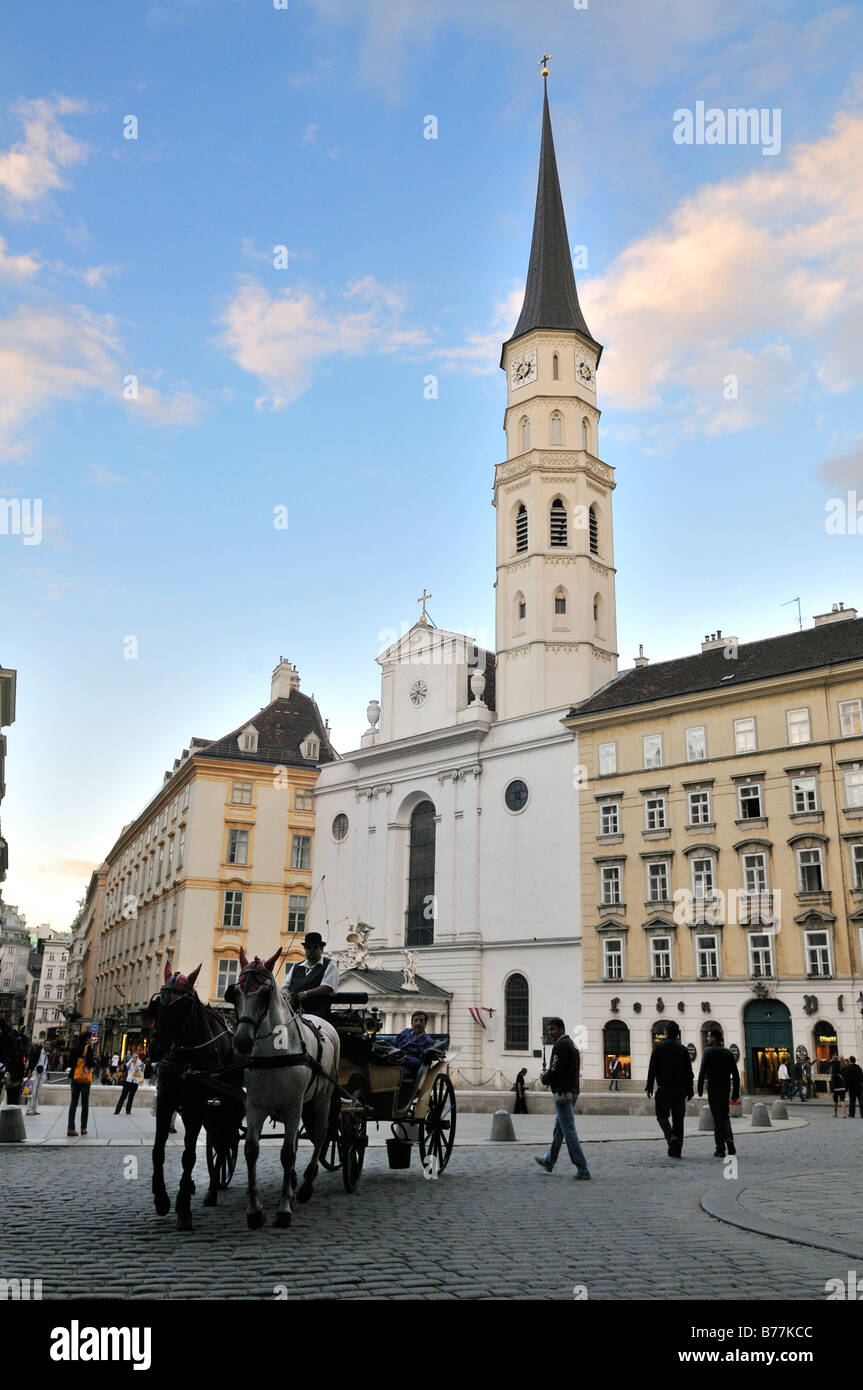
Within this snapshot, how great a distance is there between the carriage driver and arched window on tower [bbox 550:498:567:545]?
43.9 metres

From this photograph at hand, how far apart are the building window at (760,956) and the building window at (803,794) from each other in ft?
15.6

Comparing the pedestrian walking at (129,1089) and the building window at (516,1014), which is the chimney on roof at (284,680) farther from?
the pedestrian walking at (129,1089)

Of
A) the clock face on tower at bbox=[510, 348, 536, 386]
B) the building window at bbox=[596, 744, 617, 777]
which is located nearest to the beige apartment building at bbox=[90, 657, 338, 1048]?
the building window at bbox=[596, 744, 617, 777]

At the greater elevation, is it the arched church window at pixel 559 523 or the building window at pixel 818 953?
the arched church window at pixel 559 523

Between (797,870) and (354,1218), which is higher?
(797,870)

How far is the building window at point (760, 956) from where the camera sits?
38594 mm

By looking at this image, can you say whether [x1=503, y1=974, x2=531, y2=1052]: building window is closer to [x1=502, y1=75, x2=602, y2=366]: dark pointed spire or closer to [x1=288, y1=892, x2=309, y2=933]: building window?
[x1=288, y1=892, x2=309, y2=933]: building window

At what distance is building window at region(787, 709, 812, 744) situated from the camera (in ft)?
131

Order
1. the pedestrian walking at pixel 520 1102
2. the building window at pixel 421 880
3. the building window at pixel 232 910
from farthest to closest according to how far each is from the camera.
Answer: the building window at pixel 232 910 < the building window at pixel 421 880 < the pedestrian walking at pixel 520 1102

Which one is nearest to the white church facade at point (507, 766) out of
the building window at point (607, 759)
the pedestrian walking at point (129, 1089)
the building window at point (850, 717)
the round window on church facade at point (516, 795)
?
the round window on church facade at point (516, 795)
